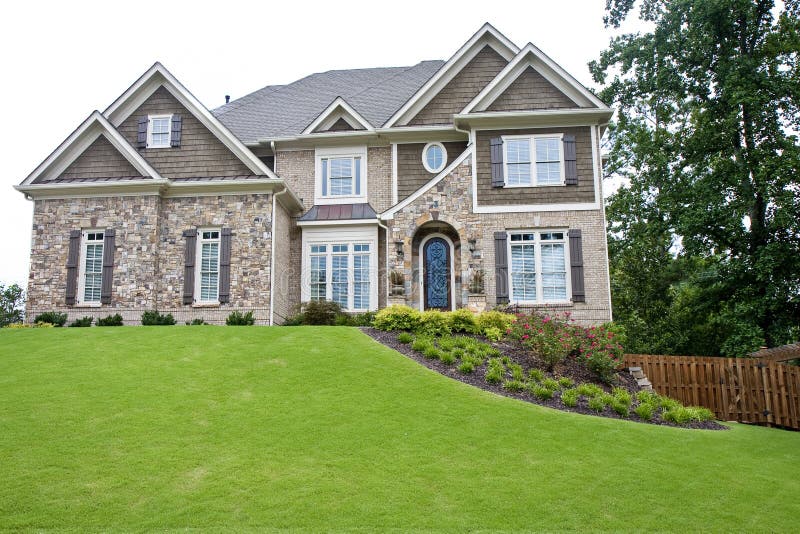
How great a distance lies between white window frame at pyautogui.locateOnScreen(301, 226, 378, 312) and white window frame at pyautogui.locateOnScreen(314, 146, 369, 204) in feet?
4.41

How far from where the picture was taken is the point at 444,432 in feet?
40.1

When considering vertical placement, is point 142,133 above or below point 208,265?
above

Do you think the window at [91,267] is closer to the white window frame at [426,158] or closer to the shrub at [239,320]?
the shrub at [239,320]

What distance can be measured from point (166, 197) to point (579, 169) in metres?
12.5

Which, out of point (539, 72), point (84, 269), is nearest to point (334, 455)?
point (84, 269)

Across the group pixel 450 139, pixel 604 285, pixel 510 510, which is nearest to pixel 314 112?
pixel 450 139

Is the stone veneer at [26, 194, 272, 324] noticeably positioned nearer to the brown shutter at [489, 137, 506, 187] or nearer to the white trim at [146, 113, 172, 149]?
the white trim at [146, 113, 172, 149]

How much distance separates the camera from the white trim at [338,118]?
2417cm

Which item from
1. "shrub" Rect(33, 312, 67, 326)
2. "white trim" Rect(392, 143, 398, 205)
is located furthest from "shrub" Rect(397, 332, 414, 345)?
"shrub" Rect(33, 312, 67, 326)

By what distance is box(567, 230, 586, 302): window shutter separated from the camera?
21141 millimetres

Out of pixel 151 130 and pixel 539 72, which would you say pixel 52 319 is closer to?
pixel 151 130

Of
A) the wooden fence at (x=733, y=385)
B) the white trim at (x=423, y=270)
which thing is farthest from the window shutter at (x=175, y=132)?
the wooden fence at (x=733, y=385)

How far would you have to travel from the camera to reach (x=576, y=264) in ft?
70.0

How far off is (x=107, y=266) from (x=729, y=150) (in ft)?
65.9
